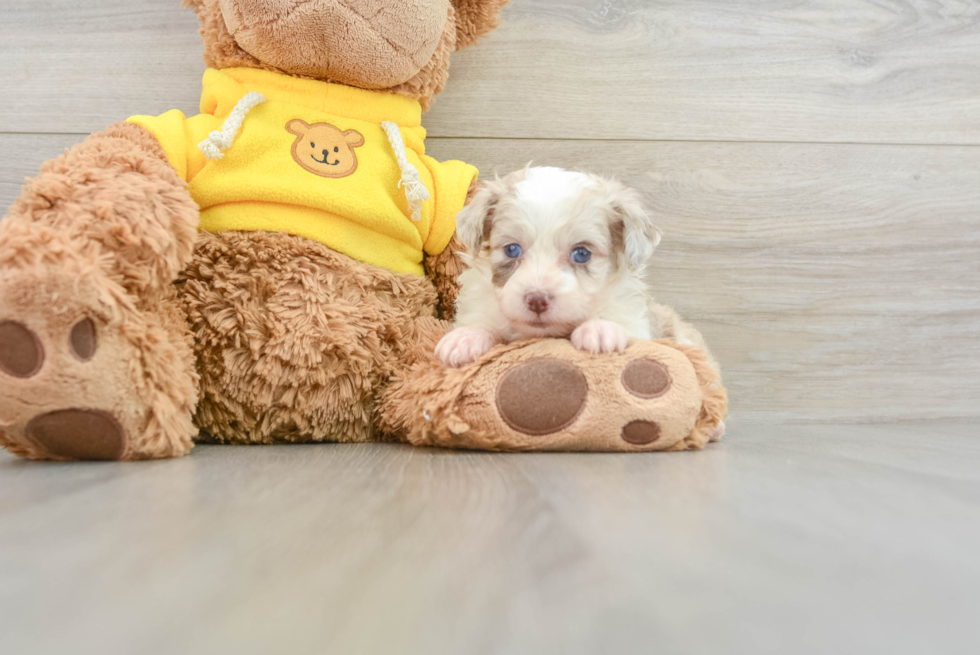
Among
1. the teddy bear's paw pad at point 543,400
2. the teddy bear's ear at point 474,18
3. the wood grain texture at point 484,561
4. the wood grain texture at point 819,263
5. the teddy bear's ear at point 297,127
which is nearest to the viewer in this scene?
the wood grain texture at point 484,561

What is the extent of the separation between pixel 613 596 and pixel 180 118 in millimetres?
1252

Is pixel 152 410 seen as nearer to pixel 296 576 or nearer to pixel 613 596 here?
pixel 296 576

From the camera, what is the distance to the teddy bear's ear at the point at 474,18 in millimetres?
1494

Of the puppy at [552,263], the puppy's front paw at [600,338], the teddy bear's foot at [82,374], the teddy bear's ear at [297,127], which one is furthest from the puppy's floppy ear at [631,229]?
the teddy bear's foot at [82,374]

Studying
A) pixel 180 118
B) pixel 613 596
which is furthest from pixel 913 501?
pixel 180 118

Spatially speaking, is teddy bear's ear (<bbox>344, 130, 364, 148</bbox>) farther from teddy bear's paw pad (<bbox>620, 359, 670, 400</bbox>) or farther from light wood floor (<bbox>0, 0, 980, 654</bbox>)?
teddy bear's paw pad (<bbox>620, 359, 670, 400</bbox>)

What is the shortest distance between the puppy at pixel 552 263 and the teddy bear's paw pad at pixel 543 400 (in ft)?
0.29

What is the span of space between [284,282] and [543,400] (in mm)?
534

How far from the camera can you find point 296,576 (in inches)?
Answer: 19.3

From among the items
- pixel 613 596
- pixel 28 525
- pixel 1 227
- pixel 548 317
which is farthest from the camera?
pixel 548 317

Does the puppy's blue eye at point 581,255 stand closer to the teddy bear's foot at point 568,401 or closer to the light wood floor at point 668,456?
the teddy bear's foot at point 568,401

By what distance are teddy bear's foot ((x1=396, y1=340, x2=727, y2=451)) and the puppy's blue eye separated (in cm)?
21

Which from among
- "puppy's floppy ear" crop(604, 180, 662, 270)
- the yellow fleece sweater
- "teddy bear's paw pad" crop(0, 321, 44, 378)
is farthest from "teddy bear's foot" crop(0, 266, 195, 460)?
"puppy's floppy ear" crop(604, 180, 662, 270)

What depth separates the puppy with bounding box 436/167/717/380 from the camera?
123 cm
